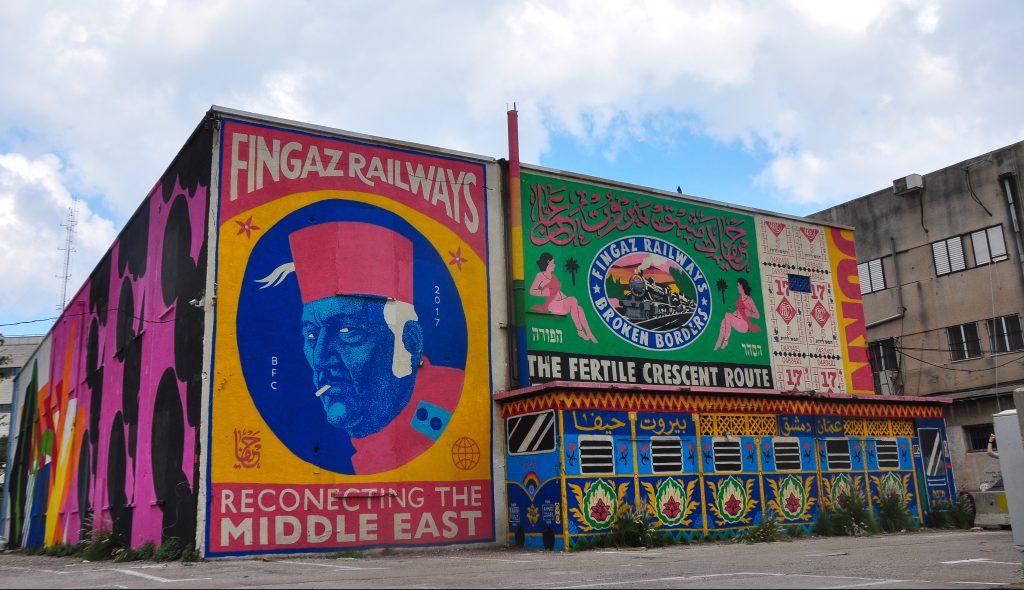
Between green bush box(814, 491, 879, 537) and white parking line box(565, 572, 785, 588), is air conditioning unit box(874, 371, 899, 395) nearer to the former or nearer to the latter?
green bush box(814, 491, 879, 537)

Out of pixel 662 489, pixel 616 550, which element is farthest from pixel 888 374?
pixel 616 550

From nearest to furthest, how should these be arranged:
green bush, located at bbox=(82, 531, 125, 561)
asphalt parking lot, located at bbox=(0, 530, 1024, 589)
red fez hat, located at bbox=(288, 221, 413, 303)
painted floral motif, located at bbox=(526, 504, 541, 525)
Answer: asphalt parking lot, located at bbox=(0, 530, 1024, 589) → painted floral motif, located at bbox=(526, 504, 541, 525) → red fez hat, located at bbox=(288, 221, 413, 303) → green bush, located at bbox=(82, 531, 125, 561)

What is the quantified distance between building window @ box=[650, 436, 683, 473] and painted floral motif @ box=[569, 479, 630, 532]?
949mm

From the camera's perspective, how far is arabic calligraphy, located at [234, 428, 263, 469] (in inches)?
589

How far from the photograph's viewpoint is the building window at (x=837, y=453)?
63.3 feet

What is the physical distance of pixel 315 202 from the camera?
55.2 ft

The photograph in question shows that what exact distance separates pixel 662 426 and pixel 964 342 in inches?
640

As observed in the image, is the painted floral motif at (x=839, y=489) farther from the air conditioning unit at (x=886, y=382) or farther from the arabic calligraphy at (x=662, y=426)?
the air conditioning unit at (x=886, y=382)

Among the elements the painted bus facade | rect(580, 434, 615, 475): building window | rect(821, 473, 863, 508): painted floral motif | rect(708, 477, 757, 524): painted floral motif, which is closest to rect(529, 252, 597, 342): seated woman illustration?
the painted bus facade

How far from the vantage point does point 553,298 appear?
18719 millimetres

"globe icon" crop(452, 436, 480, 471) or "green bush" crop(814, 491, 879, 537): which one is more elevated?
"globe icon" crop(452, 436, 480, 471)

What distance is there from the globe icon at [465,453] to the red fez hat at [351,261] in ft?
9.66

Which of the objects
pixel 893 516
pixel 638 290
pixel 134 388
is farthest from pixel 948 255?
pixel 134 388

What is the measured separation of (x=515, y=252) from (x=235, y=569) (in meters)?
8.67
